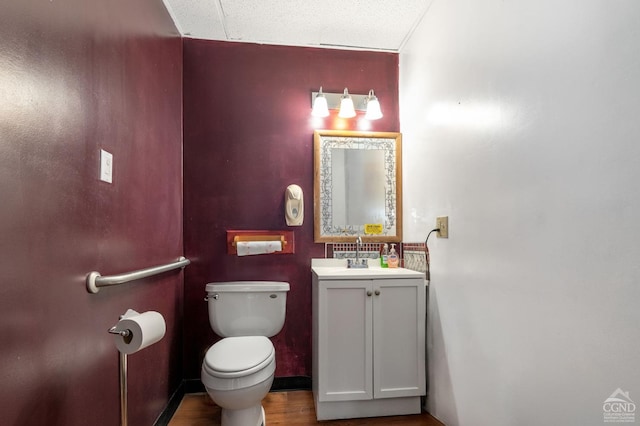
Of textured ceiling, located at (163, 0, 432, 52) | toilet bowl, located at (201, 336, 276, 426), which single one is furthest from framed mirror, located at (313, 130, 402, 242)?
toilet bowl, located at (201, 336, 276, 426)

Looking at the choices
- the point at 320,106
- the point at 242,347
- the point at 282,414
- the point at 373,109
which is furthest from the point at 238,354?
the point at 373,109

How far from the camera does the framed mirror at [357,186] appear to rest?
2.38m

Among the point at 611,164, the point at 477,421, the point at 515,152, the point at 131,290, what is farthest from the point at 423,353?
the point at 131,290

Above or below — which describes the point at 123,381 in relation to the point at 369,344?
above

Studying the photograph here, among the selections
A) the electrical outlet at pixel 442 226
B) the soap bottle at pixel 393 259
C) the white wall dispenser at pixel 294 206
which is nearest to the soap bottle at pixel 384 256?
the soap bottle at pixel 393 259

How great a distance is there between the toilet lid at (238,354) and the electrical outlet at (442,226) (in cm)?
115

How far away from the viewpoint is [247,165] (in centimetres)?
234

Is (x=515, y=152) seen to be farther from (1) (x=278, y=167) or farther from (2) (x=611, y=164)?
(1) (x=278, y=167)

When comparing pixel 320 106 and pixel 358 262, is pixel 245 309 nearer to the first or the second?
pixel 358 262

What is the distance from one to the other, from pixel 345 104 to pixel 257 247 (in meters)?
1.20

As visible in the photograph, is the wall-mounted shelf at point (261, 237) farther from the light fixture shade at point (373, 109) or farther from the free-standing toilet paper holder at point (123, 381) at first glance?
the free-standing toilet paper holder at point (123, 381)

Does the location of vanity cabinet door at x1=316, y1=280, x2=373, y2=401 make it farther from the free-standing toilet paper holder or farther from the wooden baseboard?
the free-standing toilet paper holder

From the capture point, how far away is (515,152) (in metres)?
1.29

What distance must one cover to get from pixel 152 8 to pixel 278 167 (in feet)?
3.80
